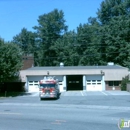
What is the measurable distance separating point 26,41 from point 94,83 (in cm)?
4823

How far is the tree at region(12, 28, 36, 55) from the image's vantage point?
88.6m

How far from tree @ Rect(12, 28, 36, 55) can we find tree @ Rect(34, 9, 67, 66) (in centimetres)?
393

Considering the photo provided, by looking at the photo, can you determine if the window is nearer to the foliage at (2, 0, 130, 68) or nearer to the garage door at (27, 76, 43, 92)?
the foliage at (2, 0, 130, 68)

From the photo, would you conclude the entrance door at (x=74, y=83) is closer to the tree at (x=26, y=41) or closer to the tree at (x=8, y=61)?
the tree at (x=8, y=61)

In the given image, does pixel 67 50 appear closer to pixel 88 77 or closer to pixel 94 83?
pixel 88 77

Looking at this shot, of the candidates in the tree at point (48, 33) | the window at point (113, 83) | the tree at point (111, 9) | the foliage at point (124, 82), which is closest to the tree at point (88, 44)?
the tree at point (111, 9)

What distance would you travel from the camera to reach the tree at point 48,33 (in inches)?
3273

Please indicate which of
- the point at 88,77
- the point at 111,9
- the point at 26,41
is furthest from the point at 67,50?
the point at 88,77

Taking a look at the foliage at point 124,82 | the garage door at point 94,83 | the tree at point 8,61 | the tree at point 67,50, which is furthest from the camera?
the tree at point 67,50

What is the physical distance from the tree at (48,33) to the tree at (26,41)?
155 inches

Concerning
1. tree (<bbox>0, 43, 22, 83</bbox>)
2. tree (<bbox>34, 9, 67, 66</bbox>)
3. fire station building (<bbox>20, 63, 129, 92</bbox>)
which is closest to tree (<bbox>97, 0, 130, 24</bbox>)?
tree (<bbox>34, 9, 67, 66</bbox>)

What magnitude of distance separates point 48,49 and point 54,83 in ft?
158

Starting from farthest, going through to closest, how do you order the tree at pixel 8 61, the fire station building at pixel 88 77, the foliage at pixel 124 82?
the fire station building at pixel 88 77 < the foliage at pixel 124 82 < the tree at pixel 8 61

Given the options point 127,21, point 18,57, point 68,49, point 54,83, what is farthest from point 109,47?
point 54,83
